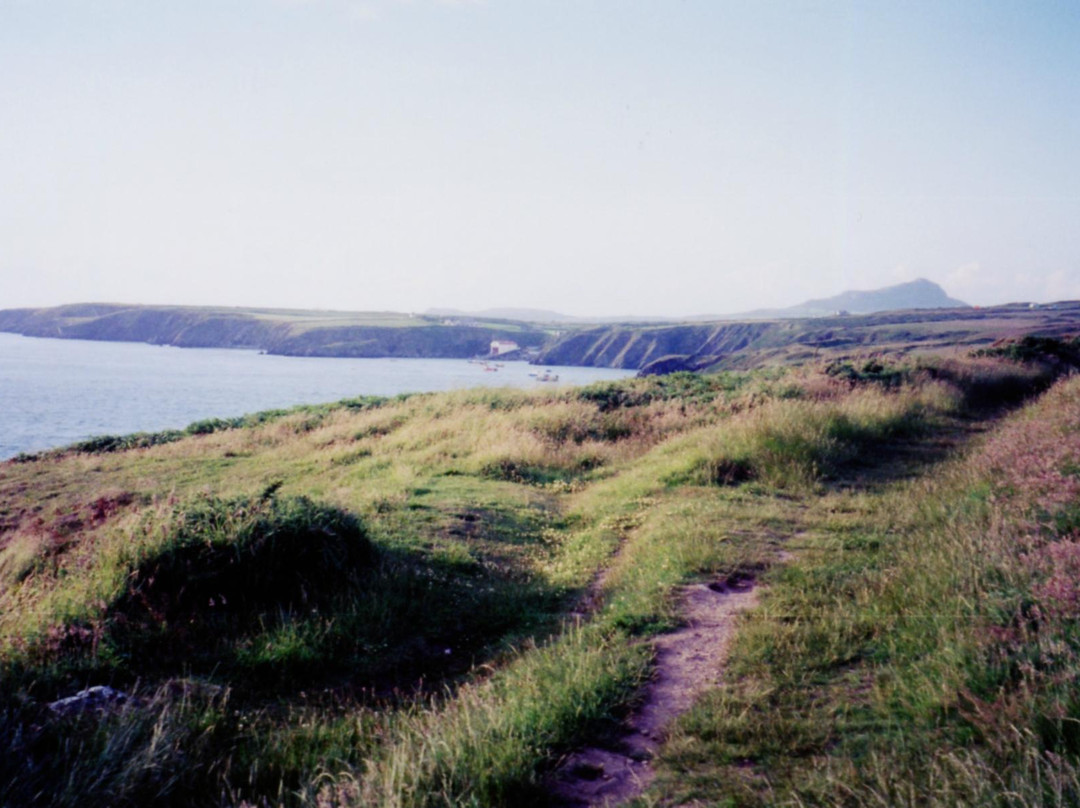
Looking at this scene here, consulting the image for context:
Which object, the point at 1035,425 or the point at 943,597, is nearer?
the point at 943,597

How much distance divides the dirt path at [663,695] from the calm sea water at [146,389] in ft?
64.4

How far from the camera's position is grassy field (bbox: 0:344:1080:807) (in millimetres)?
3457

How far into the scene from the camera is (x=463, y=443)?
15.8m

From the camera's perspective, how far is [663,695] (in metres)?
4.56

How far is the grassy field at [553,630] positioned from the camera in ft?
11.3

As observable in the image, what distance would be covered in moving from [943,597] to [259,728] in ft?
Result: 15.8

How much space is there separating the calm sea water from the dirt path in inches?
773

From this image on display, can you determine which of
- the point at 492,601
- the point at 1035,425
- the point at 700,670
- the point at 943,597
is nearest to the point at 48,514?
the point at 492,601

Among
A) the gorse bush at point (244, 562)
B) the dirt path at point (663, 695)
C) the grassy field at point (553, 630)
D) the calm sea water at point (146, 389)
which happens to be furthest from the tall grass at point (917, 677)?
the calm sea water at point (146, 389)

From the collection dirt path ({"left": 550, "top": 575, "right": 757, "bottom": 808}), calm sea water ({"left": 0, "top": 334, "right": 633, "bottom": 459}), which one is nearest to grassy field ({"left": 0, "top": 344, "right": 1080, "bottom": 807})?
dirt path ({"left": 550, "top": 575, "right": 757, "bottom": 808})

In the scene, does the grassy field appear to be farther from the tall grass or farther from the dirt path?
the dirt path

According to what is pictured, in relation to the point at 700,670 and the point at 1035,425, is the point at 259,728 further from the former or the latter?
the point at 1035,425

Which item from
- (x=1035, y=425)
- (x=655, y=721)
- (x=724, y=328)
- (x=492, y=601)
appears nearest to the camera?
(x=655, y=721)

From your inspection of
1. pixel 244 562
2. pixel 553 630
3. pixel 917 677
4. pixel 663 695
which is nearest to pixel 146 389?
pixel 244 562
